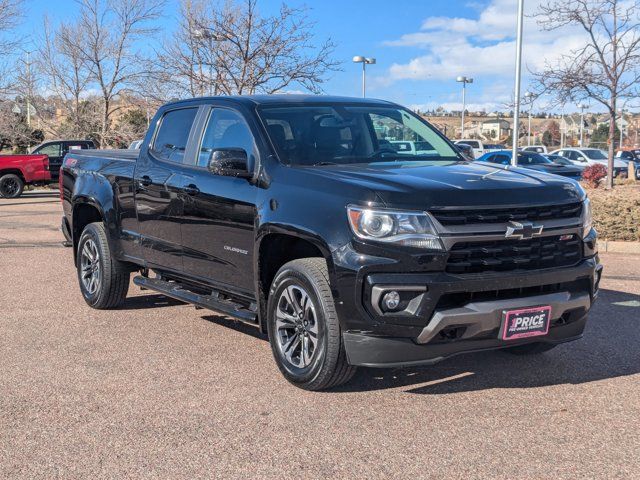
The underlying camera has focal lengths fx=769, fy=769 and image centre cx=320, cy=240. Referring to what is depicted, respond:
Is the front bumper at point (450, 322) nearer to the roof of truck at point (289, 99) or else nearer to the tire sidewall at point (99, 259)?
the roof of truck at point (289, 99)

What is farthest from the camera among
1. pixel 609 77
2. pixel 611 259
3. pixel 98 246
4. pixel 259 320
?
pixel 609 77

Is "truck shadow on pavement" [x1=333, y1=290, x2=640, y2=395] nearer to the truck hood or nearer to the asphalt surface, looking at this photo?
the asphalt surface

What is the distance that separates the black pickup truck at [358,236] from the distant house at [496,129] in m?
101

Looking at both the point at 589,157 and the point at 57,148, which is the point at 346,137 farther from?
the point at 589,157

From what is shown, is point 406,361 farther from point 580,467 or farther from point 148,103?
point 148,103

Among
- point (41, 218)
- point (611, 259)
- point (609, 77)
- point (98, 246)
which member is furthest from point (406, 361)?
point (609, 77)

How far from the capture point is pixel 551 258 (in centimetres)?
466

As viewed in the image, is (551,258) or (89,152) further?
(89,152)

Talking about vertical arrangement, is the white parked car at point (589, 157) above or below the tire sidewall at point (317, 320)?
below

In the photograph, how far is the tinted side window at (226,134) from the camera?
18.1 ft

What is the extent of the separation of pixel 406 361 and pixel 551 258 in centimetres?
A: 111

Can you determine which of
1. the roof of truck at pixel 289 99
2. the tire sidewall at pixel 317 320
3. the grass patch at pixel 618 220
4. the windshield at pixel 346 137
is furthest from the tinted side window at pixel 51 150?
the tire sidewall at pixel 317 320

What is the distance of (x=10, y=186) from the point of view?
22.7 meters

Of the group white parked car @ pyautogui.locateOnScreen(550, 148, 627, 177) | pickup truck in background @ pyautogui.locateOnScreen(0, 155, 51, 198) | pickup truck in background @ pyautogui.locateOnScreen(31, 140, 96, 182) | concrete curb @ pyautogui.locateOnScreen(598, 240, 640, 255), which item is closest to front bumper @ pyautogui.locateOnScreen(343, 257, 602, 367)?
concrete curb @ pyautogui.locateOnScreen(598, 240, 640, 255)
